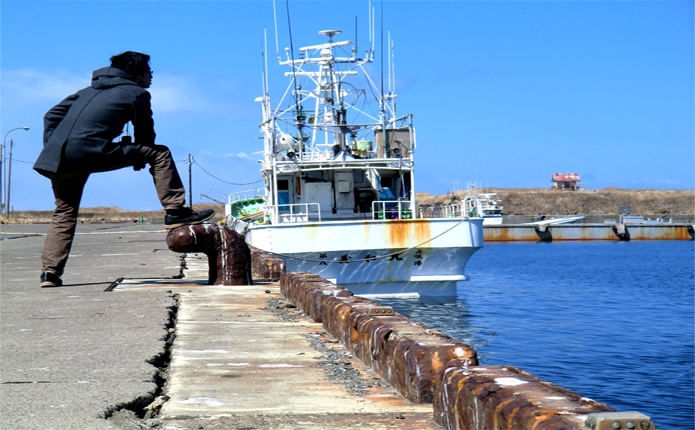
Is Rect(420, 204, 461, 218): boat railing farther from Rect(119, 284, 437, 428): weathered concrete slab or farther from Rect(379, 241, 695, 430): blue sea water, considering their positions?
Rect(119, 284, 437, 428): weathered concrete slab

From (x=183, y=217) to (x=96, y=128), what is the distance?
114cm

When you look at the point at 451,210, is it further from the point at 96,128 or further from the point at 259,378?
the point at 259,378

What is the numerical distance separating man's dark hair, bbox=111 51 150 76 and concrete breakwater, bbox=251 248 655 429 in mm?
3116

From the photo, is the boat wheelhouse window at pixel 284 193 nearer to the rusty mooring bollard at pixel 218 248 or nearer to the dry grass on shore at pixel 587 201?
the rusty mooring bollard at pixel 218 248

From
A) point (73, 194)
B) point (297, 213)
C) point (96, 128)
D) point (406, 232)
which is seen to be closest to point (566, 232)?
point (297, 213)

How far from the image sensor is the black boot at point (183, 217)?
771 centimetres

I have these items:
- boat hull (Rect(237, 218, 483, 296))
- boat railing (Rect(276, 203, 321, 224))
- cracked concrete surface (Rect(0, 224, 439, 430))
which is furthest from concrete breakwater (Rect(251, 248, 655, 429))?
boat railing (Rect(276, 203, 321, 224))

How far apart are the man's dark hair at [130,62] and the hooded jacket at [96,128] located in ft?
0.55

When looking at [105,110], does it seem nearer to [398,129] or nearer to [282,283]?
[282,283]

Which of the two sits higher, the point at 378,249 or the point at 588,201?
the point at 588,201

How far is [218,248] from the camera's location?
8305 mm

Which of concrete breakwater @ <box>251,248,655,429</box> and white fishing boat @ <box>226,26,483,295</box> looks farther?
white fishing boat @ <box>226,26,483,295</box>

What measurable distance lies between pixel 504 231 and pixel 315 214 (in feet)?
150

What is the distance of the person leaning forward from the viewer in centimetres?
725
